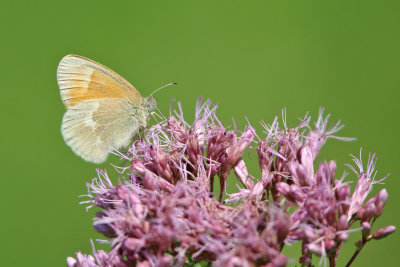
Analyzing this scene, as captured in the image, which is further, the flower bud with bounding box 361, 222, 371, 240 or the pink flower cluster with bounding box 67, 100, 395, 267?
the flower bud with bounding box 361, 222, 371, 240

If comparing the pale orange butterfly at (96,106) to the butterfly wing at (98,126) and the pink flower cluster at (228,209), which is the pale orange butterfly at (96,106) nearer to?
the butterfly wing at (98,126)

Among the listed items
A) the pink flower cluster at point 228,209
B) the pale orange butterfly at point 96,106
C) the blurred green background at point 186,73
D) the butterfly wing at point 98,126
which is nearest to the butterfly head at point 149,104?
the pale orange butterfly at point 96,106

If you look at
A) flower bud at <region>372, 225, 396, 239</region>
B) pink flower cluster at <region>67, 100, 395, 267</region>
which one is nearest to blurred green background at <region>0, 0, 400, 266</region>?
pink flower cluster at <region>67, 100, 395, 267</region>

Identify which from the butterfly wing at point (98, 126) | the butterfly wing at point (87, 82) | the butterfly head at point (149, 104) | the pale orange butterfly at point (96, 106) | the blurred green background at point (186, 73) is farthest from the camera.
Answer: the blurred green background at point (186, 73)

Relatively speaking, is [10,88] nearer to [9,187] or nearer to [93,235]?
[9,187]

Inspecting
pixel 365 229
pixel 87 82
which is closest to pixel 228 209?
pixel 365 229

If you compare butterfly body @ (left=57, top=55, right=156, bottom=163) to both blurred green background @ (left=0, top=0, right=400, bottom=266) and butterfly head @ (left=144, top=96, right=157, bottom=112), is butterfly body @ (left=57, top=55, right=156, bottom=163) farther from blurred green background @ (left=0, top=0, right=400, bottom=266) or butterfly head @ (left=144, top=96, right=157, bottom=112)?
blurred green background @ (left=0, top=0, right=400, bottom=266)

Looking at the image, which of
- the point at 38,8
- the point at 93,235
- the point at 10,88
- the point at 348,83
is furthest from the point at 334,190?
the point at 38,8
